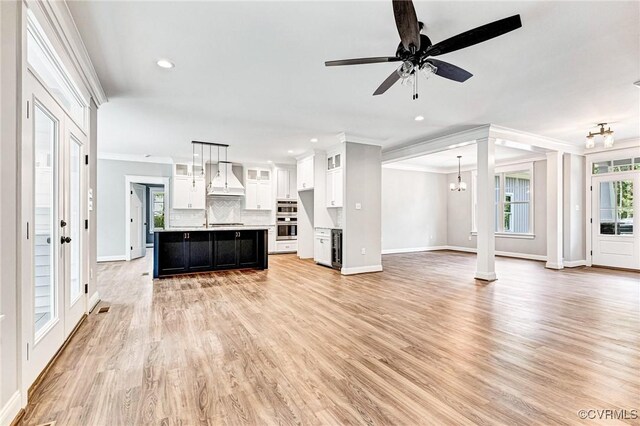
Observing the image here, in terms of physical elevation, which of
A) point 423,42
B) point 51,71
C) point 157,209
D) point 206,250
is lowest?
point 206,250

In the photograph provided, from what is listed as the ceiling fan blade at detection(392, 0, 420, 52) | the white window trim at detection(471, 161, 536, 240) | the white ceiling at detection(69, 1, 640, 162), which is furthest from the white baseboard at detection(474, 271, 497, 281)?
the ceiling fan blade at detection(392, 0, 420, 52)

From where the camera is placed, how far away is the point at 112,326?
3.22m

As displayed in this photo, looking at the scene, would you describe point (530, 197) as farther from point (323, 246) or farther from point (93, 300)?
point (93, 300)

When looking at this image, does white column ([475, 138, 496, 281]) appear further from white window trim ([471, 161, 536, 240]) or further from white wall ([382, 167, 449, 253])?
white wall ([382, 167, 449, 253])

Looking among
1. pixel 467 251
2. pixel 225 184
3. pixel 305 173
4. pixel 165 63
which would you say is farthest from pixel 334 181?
pixel 467 251

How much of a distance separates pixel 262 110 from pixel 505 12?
3213mm

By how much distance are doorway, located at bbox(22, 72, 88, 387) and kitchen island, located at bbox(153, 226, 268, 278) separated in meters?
2.47

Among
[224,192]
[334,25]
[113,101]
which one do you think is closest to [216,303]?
[113,101]

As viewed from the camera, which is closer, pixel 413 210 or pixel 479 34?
pixel 479 34

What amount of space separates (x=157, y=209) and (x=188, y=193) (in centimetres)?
422

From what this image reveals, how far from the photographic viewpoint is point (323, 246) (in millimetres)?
7008

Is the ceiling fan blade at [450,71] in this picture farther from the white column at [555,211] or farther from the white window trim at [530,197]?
the white window trim at [530,197]

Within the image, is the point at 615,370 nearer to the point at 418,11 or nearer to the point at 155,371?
the point at 418,11

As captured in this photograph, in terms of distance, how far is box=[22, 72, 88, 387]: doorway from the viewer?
6.29ft
